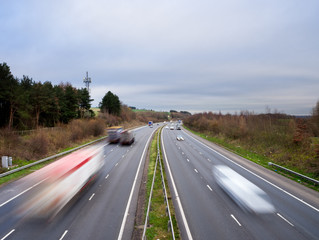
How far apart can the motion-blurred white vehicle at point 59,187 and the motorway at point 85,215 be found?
18.2 inches

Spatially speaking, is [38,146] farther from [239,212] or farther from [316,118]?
[316,118]

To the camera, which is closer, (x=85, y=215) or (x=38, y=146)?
(x=85, y=215)

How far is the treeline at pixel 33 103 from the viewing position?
31.2 metres

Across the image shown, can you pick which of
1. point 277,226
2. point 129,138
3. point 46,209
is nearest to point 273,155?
point 277,226

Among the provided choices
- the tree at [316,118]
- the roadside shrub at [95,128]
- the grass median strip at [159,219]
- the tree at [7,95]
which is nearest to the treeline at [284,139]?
the tree at [316,118]

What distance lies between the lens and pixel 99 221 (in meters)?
9.80

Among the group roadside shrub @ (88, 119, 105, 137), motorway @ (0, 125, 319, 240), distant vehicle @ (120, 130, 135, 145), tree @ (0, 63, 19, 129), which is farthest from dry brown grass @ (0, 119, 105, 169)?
roadside shrub @ (88, 119, 105, 137)

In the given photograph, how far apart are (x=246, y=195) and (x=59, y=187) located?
10.7 m

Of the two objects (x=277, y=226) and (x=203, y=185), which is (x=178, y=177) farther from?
(x=277, y=226)

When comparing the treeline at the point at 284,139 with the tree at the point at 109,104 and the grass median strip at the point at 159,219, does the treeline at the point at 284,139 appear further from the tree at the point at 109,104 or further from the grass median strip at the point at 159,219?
the tree at the point at 109,104

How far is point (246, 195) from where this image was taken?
11414mm

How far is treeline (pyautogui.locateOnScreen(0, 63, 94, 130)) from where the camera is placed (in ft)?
102

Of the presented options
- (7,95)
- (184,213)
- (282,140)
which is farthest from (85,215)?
(7,95)

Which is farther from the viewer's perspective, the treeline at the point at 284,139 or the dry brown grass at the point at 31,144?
the dry brown grass at the point at 31,144
